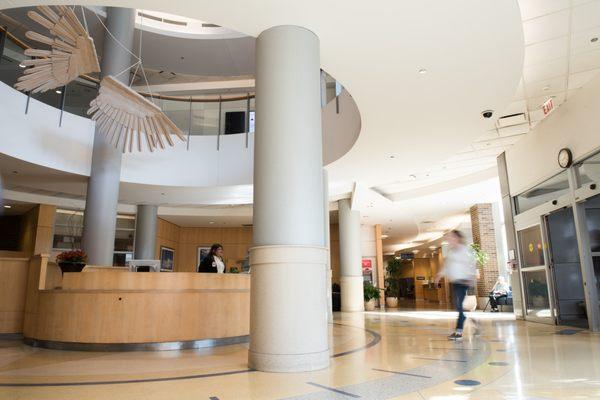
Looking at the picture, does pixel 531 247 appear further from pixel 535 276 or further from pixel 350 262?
pixel 350 262

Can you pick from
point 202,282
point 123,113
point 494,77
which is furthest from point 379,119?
point 123,113

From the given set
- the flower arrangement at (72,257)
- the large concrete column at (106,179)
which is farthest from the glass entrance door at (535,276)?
the large concrete column at (106,179)

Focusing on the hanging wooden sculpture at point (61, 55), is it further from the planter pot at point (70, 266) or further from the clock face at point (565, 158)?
the clock face at point (565, 158)

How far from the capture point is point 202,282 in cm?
Result: 595

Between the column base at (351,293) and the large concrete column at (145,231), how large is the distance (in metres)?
6.48

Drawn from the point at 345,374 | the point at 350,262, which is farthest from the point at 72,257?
the point at 350,262

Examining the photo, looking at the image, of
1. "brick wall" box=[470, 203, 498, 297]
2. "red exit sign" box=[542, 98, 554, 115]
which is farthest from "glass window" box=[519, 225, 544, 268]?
"brick wall" box=[470, 203, 498, 297]

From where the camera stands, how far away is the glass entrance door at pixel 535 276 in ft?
28.0

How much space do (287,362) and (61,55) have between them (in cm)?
519

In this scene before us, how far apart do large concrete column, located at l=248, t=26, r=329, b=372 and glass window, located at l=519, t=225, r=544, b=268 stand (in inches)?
254

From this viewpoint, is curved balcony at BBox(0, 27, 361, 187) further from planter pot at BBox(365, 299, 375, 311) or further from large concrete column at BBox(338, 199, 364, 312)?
planter pot at BBox(365, 299, 375, 311)

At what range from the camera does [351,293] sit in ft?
47.7

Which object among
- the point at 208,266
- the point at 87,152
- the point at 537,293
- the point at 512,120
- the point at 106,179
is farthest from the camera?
the point at 87,152

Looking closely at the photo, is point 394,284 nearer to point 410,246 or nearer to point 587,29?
point 410,246
